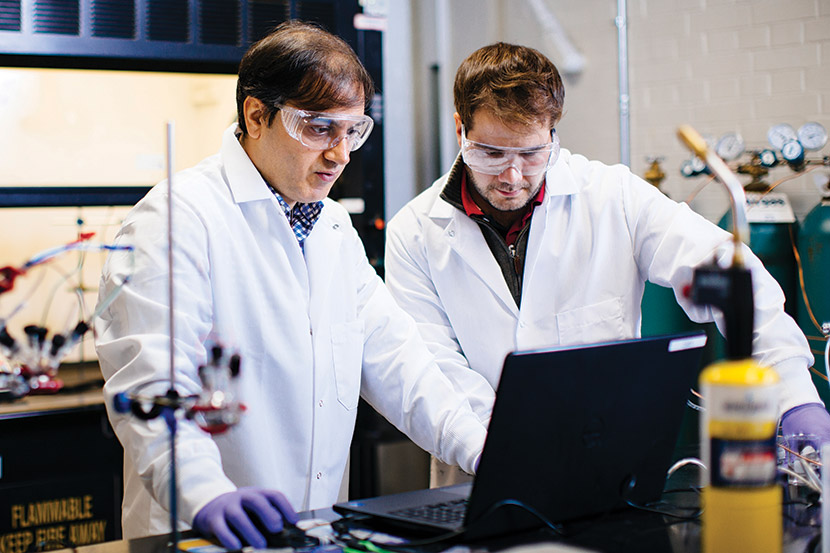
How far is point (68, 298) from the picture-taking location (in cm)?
279

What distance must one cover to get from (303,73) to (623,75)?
250cm

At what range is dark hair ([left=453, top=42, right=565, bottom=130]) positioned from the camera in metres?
1.77

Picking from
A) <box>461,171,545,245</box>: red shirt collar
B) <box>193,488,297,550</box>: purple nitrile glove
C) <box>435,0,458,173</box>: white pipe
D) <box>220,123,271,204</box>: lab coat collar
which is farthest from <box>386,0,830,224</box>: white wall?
<box>193,488,297,550</box>: purple nitrile glove

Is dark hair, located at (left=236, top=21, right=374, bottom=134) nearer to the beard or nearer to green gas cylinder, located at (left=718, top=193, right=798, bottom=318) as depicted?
the beard

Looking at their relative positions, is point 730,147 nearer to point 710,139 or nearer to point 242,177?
point 710,139

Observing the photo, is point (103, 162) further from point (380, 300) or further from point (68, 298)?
point (380, 300)

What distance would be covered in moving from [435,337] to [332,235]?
38cm

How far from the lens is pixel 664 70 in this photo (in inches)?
147

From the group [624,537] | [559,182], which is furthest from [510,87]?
[624,537]

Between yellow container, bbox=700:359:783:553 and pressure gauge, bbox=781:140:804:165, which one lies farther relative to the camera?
pressure gauge, bbox=781:140:804:165

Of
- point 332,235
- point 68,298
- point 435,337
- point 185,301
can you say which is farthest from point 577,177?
point 68,298

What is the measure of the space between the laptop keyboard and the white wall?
2639 mm

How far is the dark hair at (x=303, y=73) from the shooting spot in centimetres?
157

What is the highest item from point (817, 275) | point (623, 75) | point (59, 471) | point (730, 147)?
point (623, 75)
